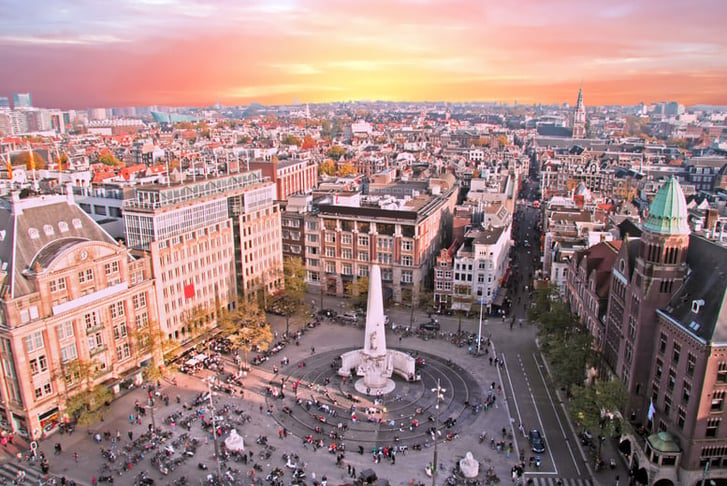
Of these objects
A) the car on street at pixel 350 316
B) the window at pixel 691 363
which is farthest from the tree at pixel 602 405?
the car on street at pixel 350 316

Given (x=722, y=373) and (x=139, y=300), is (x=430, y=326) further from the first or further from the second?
(x=722, y=373)

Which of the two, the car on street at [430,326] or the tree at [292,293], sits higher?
the tree at [292,293]

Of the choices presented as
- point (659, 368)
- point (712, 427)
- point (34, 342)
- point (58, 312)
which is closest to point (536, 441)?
point (659, 368)

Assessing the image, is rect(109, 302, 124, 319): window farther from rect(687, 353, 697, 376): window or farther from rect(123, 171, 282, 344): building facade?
rect(687, 353, 697, 376): window

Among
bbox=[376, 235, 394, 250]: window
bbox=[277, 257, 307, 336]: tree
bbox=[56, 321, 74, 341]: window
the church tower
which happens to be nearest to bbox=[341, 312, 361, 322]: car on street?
bbox=[277, 257, 307, 336]: tree

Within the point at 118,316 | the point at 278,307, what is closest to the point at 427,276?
the point at 278,307

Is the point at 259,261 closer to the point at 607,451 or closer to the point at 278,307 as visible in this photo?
the point at 278,307

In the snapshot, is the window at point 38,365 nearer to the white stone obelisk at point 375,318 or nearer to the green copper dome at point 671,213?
the white stone obelisk at point 375,318
